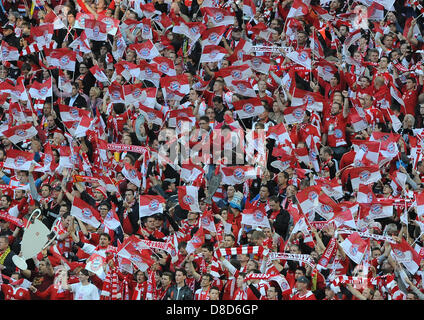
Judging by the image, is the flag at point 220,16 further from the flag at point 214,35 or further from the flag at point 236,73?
the flag at point 236,73

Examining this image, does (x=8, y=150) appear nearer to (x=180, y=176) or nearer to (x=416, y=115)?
(x=180, y=176)

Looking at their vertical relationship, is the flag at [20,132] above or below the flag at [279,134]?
below

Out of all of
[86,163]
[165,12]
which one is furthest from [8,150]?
[165,12]

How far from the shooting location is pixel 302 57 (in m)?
20.2

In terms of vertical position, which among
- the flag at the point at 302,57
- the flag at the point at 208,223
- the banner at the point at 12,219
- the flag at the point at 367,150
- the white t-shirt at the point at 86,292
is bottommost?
the banner at the point at 12,219

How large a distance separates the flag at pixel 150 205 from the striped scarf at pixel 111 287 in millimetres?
1154

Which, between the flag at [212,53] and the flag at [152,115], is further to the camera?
the flag at [212,53]

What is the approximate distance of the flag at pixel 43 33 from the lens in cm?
2159

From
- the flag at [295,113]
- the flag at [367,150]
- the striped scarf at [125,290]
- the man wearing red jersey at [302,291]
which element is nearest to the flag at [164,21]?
the flag at [295,113]

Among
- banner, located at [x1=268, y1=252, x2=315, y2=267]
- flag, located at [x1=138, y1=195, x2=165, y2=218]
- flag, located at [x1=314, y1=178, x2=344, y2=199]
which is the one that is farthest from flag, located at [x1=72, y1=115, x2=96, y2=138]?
banner, located at [x1=268, y1=252, x2=315, y2=267]

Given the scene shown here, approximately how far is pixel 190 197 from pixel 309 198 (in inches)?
65.2

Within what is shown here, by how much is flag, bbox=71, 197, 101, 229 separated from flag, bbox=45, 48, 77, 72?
351cm

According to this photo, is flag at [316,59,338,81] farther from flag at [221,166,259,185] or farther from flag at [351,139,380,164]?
flag at [221,166,259,185]
